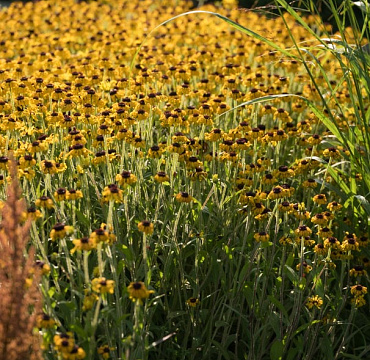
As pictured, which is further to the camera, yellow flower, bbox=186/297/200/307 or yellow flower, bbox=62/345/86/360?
yellow flower, bbox=186/297/200/307

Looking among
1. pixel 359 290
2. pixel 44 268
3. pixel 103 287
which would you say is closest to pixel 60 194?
pixel 44 268

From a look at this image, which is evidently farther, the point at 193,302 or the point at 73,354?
the point at 193,302

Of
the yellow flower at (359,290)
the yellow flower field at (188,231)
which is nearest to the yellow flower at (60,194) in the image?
the yellow flower field at (188,231)

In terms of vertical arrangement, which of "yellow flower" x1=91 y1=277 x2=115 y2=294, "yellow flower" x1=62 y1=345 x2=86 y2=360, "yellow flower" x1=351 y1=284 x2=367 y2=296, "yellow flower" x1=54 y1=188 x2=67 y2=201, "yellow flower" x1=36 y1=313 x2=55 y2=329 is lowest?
"yellow flower" x1=351 y1=284 x2=367 y2=296

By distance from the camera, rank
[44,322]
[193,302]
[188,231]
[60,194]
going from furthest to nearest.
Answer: [188,231] < [193,302] < [60,194] < [44,322]

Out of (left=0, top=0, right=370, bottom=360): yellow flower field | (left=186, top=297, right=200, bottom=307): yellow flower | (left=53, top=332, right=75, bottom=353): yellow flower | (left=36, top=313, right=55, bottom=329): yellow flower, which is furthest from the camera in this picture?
(left=186, top=297, right=200, bottom=307): yellow flower

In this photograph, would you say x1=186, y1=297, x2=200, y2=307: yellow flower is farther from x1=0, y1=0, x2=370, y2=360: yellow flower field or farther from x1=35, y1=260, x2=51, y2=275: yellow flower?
x1=35, y1=260, x2=51, y2=275: yellow flower

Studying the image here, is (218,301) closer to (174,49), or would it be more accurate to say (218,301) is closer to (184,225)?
(184,225)

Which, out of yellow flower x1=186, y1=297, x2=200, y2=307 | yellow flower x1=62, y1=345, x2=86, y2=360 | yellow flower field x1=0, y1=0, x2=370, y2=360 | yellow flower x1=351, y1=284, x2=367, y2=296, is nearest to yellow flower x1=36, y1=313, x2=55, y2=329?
yellow flower field x1=0, y1=0, x2=370, y2=360

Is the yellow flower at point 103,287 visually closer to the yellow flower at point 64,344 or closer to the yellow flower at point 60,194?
the yellow flower at point 64,344

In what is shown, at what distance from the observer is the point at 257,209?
355 centimetres

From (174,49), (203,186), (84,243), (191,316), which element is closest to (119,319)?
(84,243)

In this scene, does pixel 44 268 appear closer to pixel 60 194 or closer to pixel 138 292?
pixel 138 292

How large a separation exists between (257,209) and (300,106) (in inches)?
65.9
